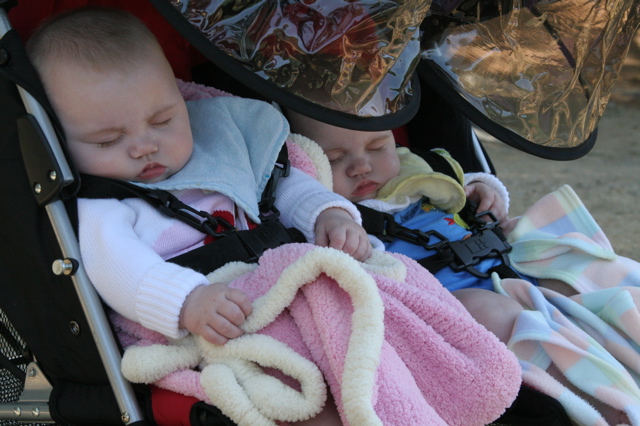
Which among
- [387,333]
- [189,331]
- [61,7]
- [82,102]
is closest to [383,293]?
[387,333]

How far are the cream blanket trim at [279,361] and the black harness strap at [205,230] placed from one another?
164 mm

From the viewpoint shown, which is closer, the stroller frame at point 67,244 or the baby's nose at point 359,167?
the stroller frame at point 67,244

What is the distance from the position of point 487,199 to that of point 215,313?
1034mm

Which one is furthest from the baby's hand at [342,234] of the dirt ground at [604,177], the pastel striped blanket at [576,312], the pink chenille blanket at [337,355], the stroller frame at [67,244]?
the dirt ground at [604,177]

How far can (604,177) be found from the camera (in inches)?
186

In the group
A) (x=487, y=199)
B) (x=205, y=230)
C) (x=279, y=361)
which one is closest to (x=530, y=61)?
(x=487, y=199)

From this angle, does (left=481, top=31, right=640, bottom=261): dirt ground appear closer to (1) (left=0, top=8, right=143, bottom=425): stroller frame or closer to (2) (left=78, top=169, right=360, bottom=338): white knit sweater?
(2) (left=78, top=169, right=360, bottom=338): white knit sweater

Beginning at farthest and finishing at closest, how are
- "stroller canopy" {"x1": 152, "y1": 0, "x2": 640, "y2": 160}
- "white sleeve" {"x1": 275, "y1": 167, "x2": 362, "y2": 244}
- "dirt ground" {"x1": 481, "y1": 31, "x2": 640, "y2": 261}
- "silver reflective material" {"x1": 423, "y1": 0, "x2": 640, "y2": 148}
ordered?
"dirt ground" {"x1": 481, "y1": 31, "x2": 640, "y2": 261} → "silver reflective material" {"x1": 423, "y1": 0, "x2": 640, "y2": 148} → "white sleeve" {"x1": 275, "y1": 167, "x2": 362, "y2": 244} → "stroller canopy" {"x1": 152, "y1": 0, "x2": 640, "y2": 160}

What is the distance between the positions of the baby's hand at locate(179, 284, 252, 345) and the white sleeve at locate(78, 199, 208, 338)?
0.06 ft

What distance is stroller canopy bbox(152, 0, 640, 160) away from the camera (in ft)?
4.67

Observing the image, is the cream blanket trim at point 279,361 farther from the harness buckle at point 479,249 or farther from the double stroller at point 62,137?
the harness buckle at point 479,249

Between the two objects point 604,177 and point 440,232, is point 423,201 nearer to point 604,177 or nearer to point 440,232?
point 440,232

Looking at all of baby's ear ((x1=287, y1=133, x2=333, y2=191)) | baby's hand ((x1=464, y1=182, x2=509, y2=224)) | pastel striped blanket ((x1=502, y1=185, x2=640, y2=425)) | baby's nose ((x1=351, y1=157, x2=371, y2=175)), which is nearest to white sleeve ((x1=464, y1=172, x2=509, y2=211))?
baby's hand ((x1=464, y1=182, x2=509, y2=224))

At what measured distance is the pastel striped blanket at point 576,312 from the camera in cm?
146
